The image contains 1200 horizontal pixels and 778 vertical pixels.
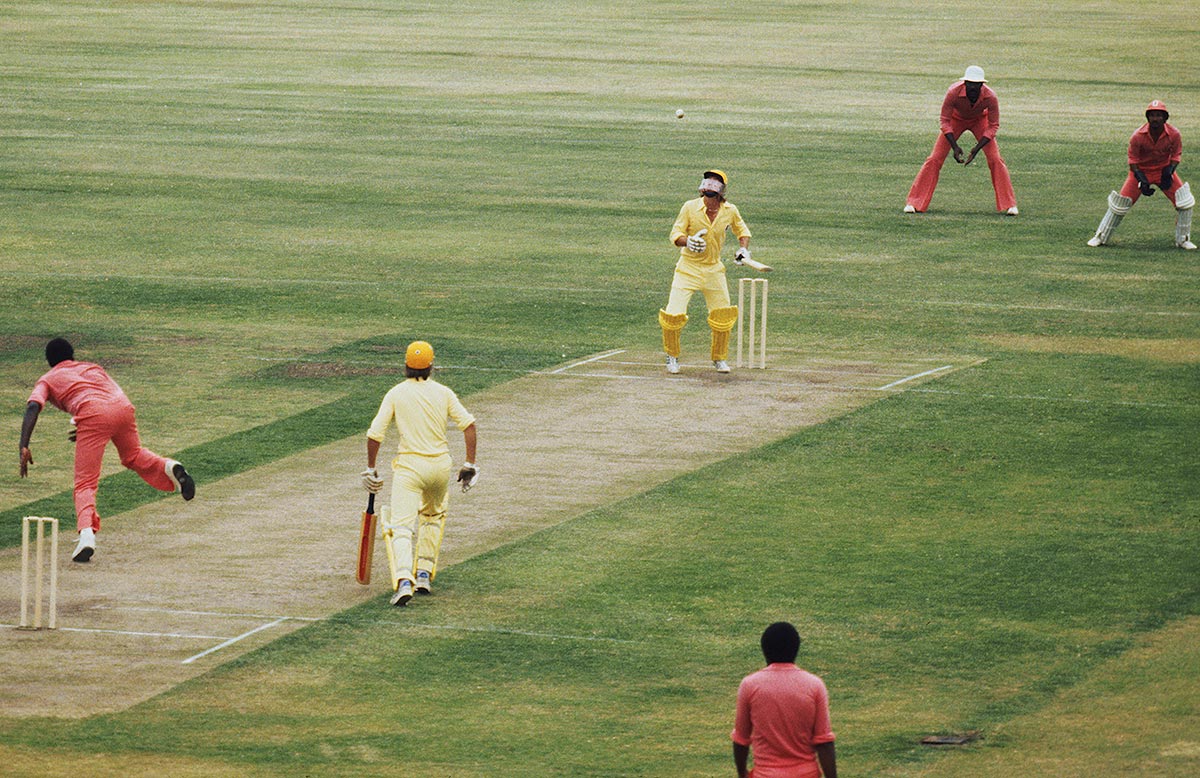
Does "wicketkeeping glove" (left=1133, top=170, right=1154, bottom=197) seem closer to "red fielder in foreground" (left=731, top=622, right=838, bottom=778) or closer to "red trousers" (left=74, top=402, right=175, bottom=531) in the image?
"red trousers" (left=74, top=402, right=175, bottom=531)

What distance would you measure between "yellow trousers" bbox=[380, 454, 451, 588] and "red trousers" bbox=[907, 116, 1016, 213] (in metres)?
19.7

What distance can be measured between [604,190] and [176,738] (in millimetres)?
24760

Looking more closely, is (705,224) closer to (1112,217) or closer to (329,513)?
(329,513)

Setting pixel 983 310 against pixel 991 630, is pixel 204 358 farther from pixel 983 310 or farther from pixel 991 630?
pixel 991 630

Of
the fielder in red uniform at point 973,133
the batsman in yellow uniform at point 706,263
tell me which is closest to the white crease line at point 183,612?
the batsman in yellow uniform at point 706,263

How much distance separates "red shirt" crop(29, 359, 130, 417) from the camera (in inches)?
632

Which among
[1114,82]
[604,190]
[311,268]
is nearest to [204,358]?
[311,268]

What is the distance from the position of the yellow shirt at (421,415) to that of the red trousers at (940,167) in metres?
19.6

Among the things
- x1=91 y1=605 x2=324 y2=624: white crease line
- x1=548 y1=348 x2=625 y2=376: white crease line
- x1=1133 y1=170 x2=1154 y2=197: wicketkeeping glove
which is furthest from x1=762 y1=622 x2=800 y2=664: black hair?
x1=1133 y1=170 x2=1154 y2=197: wicketkeeping glove

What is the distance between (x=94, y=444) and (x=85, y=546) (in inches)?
32.2

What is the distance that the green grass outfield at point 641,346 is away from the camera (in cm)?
1288

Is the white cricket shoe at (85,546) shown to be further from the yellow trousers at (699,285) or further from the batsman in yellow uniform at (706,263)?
the yellow trousers at (699,285)

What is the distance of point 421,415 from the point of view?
1520 cm

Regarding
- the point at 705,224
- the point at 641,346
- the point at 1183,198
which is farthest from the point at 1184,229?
the point at 705,224
